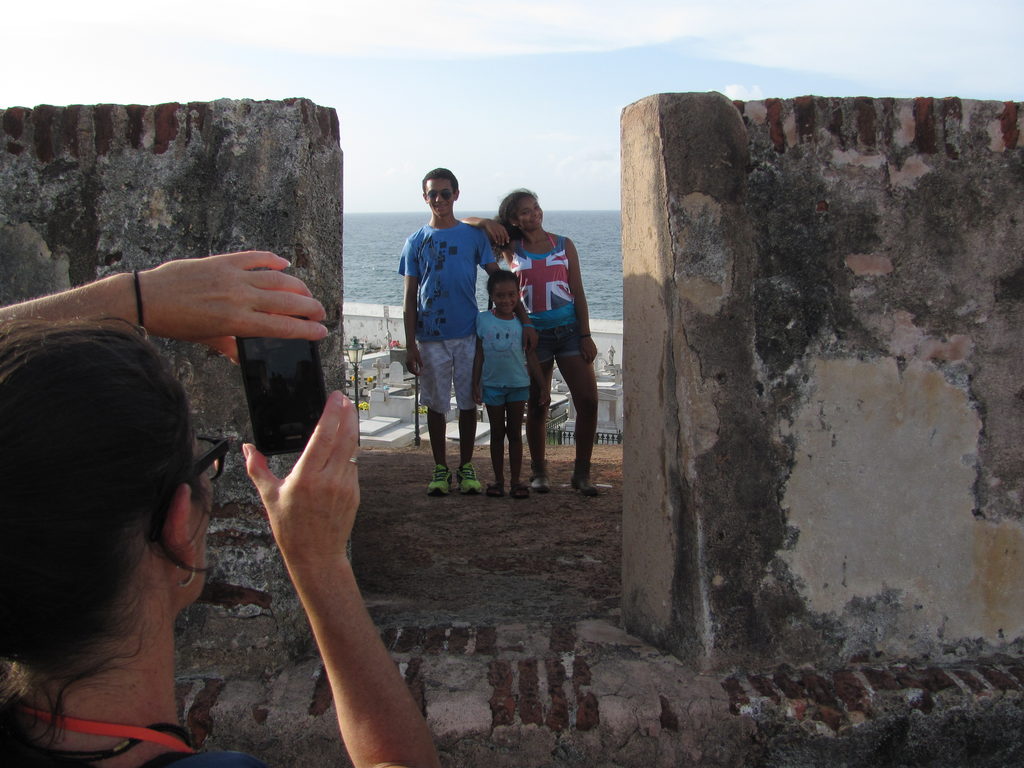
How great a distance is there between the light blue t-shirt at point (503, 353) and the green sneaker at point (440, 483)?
630 millimetres

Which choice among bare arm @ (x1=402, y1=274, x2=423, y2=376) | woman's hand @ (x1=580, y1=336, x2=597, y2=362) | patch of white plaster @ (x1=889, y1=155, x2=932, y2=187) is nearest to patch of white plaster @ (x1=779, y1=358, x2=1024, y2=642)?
patch of white plaster @ (x1=889, y1=155, x2=932, y2=187)

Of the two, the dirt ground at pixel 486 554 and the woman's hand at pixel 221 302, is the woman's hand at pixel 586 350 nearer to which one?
the dirt ground at pixel 486 554

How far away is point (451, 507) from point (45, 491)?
425 centimetres

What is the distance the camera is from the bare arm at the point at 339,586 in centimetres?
133

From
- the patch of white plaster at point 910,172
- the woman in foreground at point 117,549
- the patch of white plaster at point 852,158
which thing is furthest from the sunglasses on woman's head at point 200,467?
the patch of white plaster at point 910,172

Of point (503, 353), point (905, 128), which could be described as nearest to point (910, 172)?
point (905, 128)

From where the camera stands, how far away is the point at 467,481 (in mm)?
5605

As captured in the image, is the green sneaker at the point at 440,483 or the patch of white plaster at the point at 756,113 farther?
the green sneaker at the point at 440,483

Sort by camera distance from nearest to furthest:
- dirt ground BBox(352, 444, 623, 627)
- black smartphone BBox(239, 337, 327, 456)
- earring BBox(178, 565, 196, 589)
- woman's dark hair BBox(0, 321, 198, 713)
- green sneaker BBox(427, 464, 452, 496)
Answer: woman's dark hair BBox(0, 321, 198, 713) < earring BBox(178, 565, 196, 589) < black smartphone BBox(239, 337, 327, 456) < dirt ground BBox(352, 444, 623, 627) < green sneaker BBox(427, 464, 452, 496)

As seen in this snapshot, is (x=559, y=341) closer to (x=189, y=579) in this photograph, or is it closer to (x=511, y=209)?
(x=511, y=209)

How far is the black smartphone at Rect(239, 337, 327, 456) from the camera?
1.65 m

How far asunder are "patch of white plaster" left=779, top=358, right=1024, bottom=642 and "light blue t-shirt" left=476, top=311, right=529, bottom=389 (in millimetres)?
2411

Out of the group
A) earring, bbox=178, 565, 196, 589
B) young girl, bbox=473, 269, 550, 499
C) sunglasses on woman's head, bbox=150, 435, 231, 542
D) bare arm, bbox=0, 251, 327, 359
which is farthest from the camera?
young girl, bbox=473, 269, 550, 499

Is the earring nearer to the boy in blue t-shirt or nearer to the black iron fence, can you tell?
the boy in blue t-shirt
